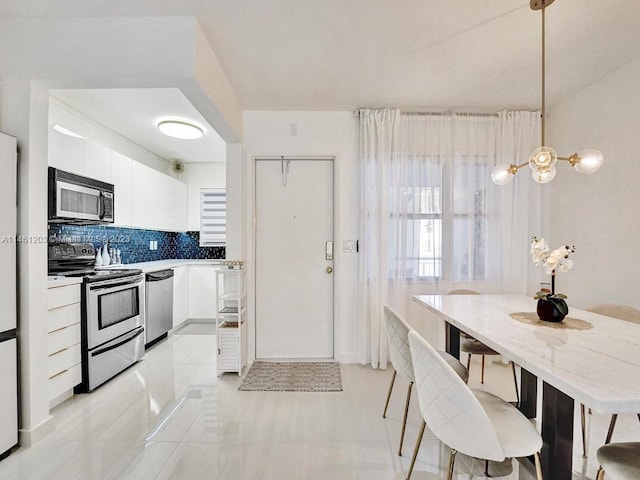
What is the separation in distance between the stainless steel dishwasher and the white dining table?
3063mm

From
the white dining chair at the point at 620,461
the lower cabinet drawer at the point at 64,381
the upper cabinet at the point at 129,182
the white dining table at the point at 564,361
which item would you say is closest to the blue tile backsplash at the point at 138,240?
the upper cabinet at the point at 129,182

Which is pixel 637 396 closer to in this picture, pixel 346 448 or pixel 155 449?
pixel 346 448

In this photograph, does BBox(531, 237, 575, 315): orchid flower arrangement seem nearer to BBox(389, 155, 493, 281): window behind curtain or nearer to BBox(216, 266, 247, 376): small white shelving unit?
BBox(389, 155, 493, 281): window behind curtain

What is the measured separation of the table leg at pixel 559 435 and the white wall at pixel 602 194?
67.5 inches

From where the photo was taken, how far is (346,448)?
198cm

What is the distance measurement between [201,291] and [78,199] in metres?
2.21

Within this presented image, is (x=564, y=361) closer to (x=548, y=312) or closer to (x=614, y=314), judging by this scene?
(x=548, y=312)

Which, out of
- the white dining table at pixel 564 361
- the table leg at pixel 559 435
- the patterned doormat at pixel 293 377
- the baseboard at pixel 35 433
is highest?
the white dining table at pixel 564 361

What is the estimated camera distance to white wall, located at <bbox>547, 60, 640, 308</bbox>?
252 cm

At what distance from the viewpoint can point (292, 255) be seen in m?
3.46

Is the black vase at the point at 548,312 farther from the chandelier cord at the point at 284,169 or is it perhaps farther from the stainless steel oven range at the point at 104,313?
the stainless steel oven range at the point at 104,313

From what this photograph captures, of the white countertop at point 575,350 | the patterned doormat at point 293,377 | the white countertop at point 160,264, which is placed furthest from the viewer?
the white countertop at point 160,264

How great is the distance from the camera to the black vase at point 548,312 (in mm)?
1808

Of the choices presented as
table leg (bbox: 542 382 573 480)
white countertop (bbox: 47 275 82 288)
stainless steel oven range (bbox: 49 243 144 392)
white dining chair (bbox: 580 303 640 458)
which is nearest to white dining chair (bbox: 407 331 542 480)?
table leg (bbox: 542 382 573 480)
